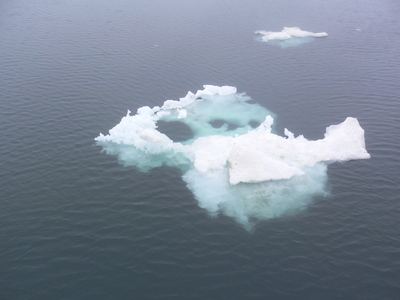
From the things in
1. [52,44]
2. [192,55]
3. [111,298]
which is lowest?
[111,298]

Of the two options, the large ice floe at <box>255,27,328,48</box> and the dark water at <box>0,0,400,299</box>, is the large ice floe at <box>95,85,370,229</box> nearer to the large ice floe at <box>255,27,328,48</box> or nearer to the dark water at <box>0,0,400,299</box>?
the dark water at <box>0,0,400,299</box>

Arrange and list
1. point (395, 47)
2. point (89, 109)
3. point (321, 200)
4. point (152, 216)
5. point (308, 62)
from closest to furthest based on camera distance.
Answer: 1. point (152, 216)
2. point (321, 200)
3. point (89, 109)
4. point (308, 62)
5. point (395, 47)

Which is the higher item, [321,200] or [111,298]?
[321,200]

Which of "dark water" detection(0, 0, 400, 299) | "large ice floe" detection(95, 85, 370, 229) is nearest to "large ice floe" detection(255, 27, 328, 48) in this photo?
"dark water" detection(0, 0, 400, 299)

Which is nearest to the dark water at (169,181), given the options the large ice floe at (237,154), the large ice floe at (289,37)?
the large ice floe at (237,154)

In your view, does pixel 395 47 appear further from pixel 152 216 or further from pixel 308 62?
pixel 152 216

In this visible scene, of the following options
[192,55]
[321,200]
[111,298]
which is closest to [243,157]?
[321,200]
